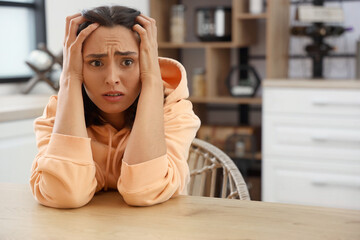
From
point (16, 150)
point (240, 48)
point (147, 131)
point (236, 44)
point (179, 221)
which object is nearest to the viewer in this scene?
point (179, 221)

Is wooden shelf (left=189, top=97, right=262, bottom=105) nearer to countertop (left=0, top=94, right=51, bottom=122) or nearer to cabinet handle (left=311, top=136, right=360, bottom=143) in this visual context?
cabinet handle (left=311, top=136, right=360, bottom=143)

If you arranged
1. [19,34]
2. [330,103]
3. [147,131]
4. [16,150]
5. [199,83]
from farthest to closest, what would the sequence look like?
1. [199,83]
2. [19,34]
3. [330,103]
4. [16,150]
5. [147,131]

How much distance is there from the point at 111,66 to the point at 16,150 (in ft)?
4.80

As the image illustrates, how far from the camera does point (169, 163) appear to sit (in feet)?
3.27

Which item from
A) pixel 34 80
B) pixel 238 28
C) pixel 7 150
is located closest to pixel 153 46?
pixel 7 150

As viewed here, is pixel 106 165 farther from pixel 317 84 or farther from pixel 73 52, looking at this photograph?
pixel 317 84

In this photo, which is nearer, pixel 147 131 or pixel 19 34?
pixel 147 131

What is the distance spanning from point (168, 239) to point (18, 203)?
34cm

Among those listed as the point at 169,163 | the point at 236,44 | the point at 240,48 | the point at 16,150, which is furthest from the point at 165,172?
the point at 240,48

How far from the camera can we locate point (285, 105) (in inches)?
113

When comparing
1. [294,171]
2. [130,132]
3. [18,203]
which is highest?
[130,132]

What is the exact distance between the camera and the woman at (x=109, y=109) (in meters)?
0.92

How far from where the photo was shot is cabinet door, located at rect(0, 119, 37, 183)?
2.17m

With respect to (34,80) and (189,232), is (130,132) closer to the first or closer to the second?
(189,232)
